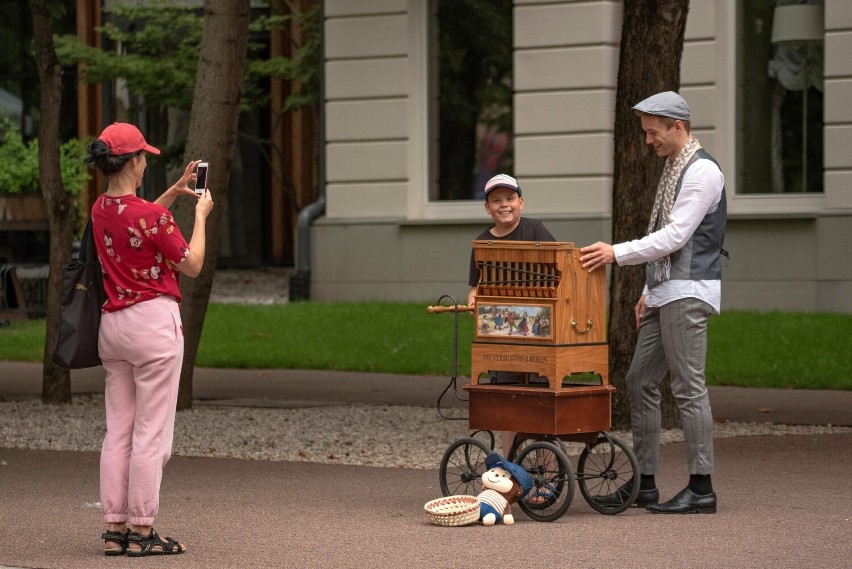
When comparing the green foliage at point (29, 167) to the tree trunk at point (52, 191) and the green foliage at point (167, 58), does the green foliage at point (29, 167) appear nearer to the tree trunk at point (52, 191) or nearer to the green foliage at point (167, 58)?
the green foliage at point (167, 58)

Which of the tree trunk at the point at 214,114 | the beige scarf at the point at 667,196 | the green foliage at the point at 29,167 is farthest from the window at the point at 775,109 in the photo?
the beige scarf at the point at 667,196

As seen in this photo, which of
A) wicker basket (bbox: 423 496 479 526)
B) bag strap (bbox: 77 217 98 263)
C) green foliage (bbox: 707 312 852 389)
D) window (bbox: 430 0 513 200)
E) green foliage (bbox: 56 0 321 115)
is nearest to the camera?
bag strap (bbox: 77 217 98 263)

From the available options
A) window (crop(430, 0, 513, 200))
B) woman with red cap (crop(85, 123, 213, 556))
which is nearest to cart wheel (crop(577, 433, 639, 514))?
woman with red cap (crop(85, 123, 213, 556))

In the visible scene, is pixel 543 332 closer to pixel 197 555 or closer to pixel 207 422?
pixel 197 555

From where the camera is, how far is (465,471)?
8.25 meters

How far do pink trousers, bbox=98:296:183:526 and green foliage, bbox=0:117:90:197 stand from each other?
658 inches

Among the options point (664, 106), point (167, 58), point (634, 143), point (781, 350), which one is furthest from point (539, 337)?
point (167, 58)

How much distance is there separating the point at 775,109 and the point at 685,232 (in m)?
11.2

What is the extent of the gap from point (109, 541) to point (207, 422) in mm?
5058

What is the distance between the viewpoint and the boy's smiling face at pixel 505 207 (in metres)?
8.30

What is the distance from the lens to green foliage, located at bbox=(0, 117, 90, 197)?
77.4ft

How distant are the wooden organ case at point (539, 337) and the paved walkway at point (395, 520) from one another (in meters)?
0.52

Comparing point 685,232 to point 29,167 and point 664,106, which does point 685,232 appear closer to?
point 664,106

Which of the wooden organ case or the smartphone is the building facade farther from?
the smartphone
